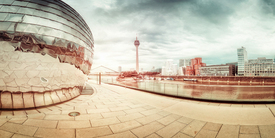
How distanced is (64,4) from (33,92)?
5.03m

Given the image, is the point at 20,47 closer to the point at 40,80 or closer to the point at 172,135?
the point at 40,80

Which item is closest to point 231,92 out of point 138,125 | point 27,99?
point 138,125

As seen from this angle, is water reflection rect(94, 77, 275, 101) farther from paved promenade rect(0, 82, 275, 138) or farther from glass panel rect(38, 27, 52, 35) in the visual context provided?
glass panel rect(38, 27, 52, 35)

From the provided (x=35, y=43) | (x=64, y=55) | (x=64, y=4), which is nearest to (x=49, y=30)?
(x=35, y=43)

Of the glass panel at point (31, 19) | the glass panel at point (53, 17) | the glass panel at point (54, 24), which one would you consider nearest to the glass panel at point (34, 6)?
the glass panel at point (53, 17)

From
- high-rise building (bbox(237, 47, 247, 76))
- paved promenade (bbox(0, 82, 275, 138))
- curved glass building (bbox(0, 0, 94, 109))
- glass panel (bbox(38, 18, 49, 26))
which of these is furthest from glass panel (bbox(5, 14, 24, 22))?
high-rise building (bbox(237, 47, 247, 76))

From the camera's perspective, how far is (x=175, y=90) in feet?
27.0

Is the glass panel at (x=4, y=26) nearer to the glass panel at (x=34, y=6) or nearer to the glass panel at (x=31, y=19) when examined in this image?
the glass panel at (x=31, y=19)

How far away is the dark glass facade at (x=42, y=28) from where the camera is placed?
4.25m

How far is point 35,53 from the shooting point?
179 inches

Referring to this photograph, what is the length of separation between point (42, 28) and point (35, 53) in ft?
3.93

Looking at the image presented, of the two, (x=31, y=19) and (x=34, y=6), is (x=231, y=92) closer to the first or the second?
(x=31, y=19)

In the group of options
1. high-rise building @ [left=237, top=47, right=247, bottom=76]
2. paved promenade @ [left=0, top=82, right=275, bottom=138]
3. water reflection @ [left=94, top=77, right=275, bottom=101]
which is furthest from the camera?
high-rise building @ [left=237, top=47, right=247, bottom=76]

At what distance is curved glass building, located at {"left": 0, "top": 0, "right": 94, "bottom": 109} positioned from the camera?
13.7ft
